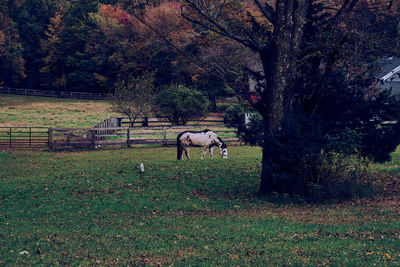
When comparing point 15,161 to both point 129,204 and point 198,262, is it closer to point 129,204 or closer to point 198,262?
point 129,204

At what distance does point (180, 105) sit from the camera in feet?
127

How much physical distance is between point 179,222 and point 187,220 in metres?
0.31

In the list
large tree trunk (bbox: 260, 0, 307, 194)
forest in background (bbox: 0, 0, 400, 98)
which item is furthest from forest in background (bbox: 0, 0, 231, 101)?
large tree trunk (bbox: 260, 0, 307, 194)

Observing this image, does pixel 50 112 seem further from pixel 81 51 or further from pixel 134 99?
pixel 134 99

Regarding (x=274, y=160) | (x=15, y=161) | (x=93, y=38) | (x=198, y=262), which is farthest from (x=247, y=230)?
(x=93, y=38)

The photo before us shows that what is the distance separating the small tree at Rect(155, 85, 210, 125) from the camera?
38.9 m

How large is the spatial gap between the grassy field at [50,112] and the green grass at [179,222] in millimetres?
26313

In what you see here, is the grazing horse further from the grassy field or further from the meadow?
the grassy field

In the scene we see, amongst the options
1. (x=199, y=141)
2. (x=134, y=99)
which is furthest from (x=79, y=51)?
(x=199, y=141)

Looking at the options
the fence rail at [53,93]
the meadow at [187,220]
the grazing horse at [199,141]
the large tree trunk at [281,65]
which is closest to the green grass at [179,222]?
the meadow at [187,220]

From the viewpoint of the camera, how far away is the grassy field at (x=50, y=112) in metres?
46.5

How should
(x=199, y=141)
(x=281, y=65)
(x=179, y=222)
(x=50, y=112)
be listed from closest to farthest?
1. (x=179, y=222)
2. (x=281, y=65)
3. (x=199, y=141)
4. (x=50, y=112)

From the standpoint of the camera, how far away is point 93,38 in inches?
2785

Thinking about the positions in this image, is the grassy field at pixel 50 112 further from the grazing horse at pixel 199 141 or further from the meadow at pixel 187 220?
the meadow at pixel 187 220
